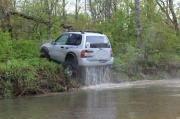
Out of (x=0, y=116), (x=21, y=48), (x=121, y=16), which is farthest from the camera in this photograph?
(x=121, y=16)

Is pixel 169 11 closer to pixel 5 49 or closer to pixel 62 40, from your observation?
pixel 62 40

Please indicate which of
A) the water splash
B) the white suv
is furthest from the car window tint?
the water splash

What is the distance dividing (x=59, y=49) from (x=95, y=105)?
523cm

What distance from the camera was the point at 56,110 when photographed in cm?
989

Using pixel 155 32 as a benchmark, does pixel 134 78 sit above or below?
below

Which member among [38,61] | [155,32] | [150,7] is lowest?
[38,61]

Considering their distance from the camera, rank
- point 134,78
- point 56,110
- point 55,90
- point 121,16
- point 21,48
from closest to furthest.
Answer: point 56,110 < point 55,90 < point 21,48 < point 134,78 < point 121,16

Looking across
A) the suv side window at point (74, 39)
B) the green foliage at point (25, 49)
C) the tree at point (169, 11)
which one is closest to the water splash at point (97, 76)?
the suv side window at point (74, 39)

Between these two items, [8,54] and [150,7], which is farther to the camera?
[150,7]

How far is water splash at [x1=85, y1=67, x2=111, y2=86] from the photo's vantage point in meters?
15.5

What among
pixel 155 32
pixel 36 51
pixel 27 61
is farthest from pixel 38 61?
pixel 155 32

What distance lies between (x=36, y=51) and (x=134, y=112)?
7672 mm

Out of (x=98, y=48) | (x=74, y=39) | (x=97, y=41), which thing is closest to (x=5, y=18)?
(x=74, y=39)

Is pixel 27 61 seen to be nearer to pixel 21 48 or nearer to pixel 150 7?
pixel 21 48
